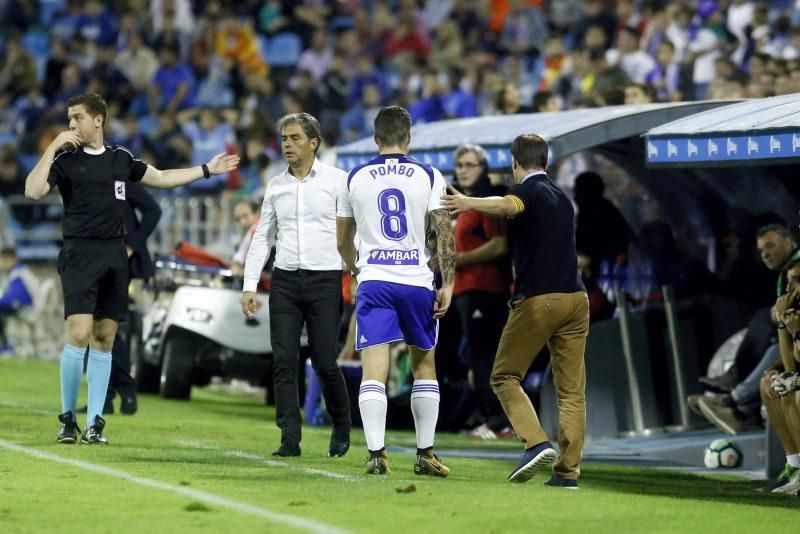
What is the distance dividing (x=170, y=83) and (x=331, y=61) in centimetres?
323

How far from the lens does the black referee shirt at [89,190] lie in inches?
458

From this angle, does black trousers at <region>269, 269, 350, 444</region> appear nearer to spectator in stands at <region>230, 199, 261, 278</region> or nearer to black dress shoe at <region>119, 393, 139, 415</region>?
black dress shoe at <region>119, 393, 139, 415</region>

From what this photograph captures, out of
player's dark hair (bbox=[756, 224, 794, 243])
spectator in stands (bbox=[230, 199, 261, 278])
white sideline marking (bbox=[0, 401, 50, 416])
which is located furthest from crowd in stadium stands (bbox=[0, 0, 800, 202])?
white sideline marking (bbox=[0, 401, 50, 416])

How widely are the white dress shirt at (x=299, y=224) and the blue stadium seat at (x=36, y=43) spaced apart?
21.4 meters

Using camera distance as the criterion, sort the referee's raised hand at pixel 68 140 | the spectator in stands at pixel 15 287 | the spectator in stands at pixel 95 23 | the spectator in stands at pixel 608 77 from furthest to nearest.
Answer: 1. the spectator in stands at pixel 95 23
2. the spectator in stands at pixel 15 287
3. the spectator in stands at pixel 608 77
4. the referee's raised hand at pixel 68 140

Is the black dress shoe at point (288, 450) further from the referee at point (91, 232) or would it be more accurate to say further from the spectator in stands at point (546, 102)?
the spectator in stands at point (546, 102)

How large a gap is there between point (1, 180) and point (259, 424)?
1275cm

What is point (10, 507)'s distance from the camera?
28.5ft

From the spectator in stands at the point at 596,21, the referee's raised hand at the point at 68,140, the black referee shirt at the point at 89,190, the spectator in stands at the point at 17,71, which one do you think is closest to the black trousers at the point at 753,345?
the black referee shirt at the point at 89,190

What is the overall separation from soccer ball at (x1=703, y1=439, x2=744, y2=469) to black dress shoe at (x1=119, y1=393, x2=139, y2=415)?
207 inches

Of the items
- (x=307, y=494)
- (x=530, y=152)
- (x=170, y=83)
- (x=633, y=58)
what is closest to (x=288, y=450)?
(x=307, y=494)

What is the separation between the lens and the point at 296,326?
37.6 ft

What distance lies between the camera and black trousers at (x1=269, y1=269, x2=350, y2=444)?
1138cm

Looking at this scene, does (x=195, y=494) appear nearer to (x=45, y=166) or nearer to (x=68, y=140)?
(x=45, y=166)
